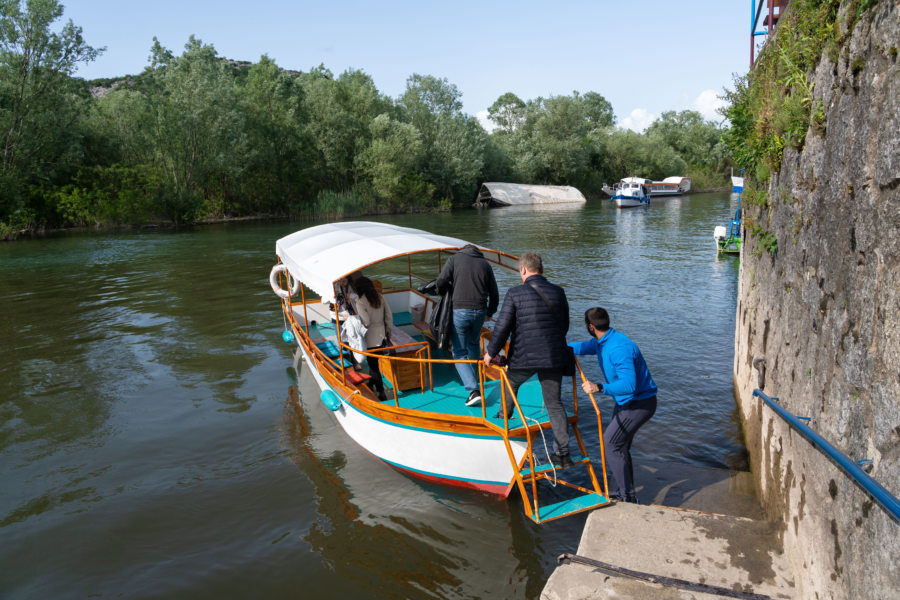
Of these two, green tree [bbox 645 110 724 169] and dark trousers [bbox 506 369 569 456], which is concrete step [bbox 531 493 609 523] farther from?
green tree [bbox 645 110 724 169]

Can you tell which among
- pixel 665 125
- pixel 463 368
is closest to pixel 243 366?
pixel 463 368

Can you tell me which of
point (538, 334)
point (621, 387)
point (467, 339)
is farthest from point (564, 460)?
point (467, 339)

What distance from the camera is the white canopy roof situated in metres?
8.14

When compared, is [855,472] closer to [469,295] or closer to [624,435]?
[624,435]

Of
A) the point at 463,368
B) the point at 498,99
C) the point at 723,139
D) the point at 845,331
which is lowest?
the point at 463,368

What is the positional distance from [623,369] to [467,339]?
253cm

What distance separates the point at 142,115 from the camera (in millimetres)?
44125

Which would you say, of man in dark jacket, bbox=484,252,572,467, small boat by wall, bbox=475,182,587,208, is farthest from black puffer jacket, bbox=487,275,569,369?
small boat by wall, bbox=475,182,587,208

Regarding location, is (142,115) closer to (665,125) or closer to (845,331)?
(845,331)

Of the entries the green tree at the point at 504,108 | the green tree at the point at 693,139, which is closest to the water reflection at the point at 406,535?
→ the green tree at the point at 693,139

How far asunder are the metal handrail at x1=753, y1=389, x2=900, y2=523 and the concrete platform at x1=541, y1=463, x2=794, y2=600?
1.15 metres

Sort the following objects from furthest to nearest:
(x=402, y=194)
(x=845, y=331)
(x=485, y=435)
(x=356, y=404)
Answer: (x=402, y=194)
(x=356, y=404)
(x=485, y=435)
(x=845, y=331)

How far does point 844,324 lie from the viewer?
12.9 feet

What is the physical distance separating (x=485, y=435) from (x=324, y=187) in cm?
5214
